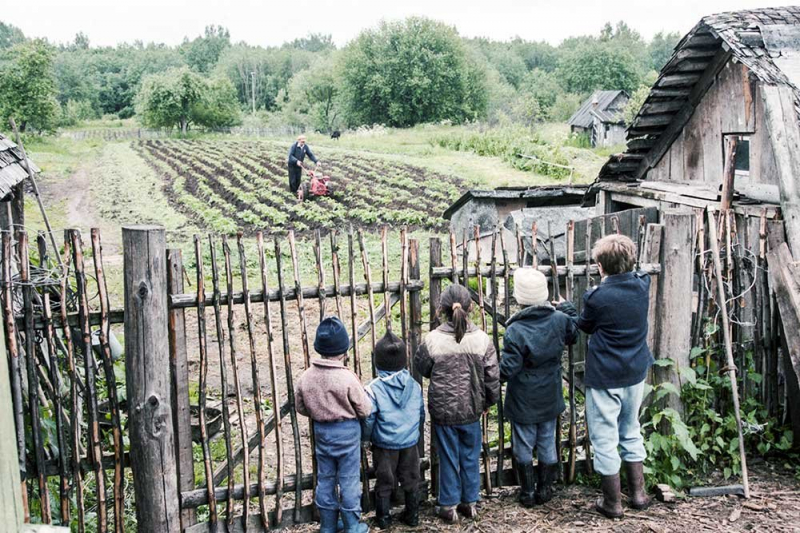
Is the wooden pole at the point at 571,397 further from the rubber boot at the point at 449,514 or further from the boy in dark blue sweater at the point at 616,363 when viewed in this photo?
the rubber boot at the point at 449,514

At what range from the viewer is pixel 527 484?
4.76 metres

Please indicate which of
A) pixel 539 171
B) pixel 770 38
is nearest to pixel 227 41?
pixel 539 171

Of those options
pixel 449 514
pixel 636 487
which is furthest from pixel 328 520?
pixel 636 487

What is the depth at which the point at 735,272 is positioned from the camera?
17.4ft

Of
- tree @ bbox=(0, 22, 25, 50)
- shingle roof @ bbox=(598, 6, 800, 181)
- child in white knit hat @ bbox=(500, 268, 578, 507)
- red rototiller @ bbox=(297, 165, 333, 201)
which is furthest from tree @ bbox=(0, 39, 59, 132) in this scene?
tree @ bbox=(0, 22, 25, 50)

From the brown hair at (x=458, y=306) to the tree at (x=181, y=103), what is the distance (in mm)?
60666

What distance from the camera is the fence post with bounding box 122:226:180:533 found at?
4082mm

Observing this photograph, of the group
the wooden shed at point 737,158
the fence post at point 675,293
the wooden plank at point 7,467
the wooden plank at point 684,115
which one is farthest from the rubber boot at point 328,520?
the wooden plank at point 684,115

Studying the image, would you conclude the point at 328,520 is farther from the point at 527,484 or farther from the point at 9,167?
the point at 9,167

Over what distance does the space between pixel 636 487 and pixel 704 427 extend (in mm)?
767

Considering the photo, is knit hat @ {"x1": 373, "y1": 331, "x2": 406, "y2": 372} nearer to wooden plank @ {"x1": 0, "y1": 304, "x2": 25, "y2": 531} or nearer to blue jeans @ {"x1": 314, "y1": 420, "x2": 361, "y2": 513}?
blue jeans @ {"x1": 314, "y1": 420, "x2": 361, "y2": 513}

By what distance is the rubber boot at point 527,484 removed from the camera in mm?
4730

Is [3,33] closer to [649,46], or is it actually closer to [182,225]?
[649,46]

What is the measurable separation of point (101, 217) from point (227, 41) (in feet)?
492
